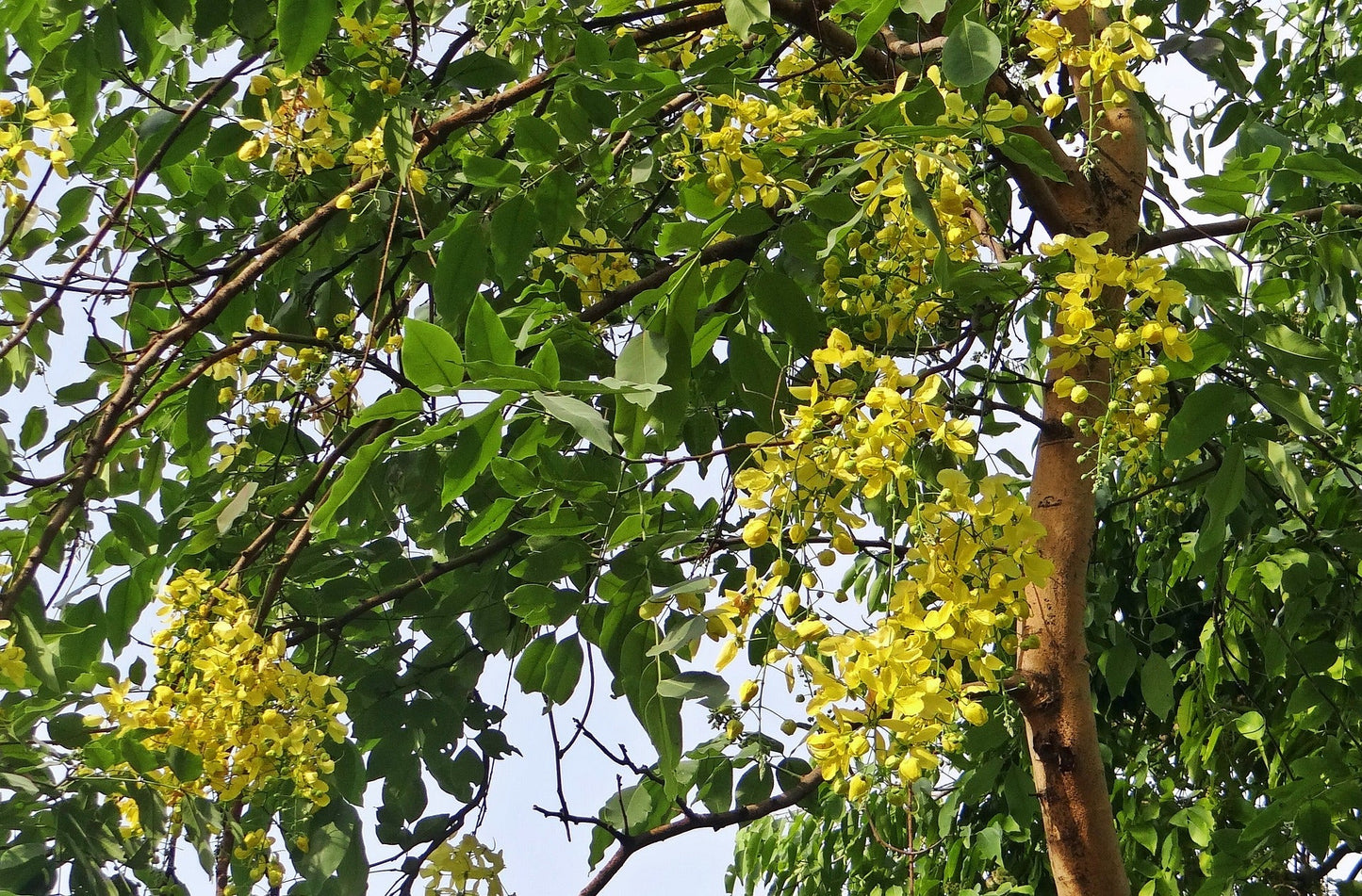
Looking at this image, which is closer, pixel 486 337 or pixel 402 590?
pixel 486 337

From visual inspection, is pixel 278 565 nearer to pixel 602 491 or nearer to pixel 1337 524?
pixel 602 491

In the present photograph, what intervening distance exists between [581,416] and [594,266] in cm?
78

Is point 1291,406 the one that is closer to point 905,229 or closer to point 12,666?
point 905,229

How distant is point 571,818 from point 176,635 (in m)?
0.50

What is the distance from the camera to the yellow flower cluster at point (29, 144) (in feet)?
4.57

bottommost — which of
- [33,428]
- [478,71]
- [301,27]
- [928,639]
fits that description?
[928,639]

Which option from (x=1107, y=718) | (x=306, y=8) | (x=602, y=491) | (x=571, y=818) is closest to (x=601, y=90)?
(x=306, y=8)

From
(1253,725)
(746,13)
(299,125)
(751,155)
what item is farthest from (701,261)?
(1253,725)

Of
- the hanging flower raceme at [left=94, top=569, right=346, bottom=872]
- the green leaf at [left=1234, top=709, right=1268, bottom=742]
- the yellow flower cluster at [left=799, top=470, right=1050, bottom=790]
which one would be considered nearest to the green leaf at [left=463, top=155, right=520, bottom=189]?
the hanging flower raceme at [left=94, top=569, right=346, bottom=872]

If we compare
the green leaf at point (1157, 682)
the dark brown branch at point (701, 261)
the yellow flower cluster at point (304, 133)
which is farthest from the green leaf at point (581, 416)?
the green leaf at point (1157, 682)

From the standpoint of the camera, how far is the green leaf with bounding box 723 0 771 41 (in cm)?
107

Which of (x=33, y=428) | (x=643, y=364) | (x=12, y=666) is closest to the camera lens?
(x=643, y=364)

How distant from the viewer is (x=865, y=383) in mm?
947

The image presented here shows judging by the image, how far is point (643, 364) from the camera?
1004 millimetres
